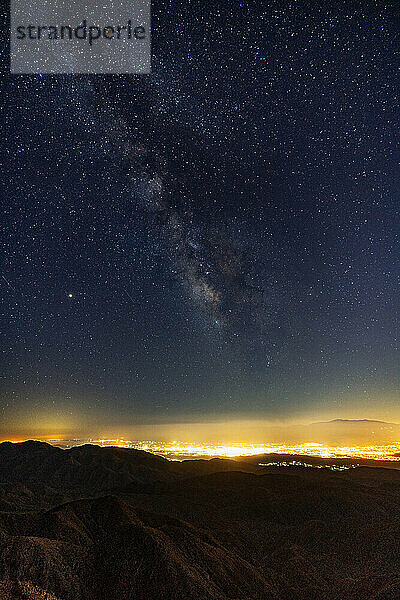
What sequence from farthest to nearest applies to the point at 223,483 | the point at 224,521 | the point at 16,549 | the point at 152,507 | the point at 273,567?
1. the point at 223,483
2. the point at 152,507
3. the point at 224,521
4. the point at 273,567
5. the point at 16,549

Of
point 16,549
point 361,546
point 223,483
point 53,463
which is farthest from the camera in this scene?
point 53,463

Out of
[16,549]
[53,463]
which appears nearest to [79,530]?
[16,549]

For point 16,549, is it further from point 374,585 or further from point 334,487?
point 334,487

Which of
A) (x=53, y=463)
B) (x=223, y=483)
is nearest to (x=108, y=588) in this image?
(x=223, y=483)

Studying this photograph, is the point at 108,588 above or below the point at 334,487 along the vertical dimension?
above

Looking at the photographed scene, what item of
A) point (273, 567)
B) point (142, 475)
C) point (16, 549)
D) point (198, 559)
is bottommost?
point (142, 475)

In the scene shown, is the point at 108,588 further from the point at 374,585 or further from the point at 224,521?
the point at 224,521

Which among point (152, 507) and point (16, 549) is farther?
point (152, 507)
